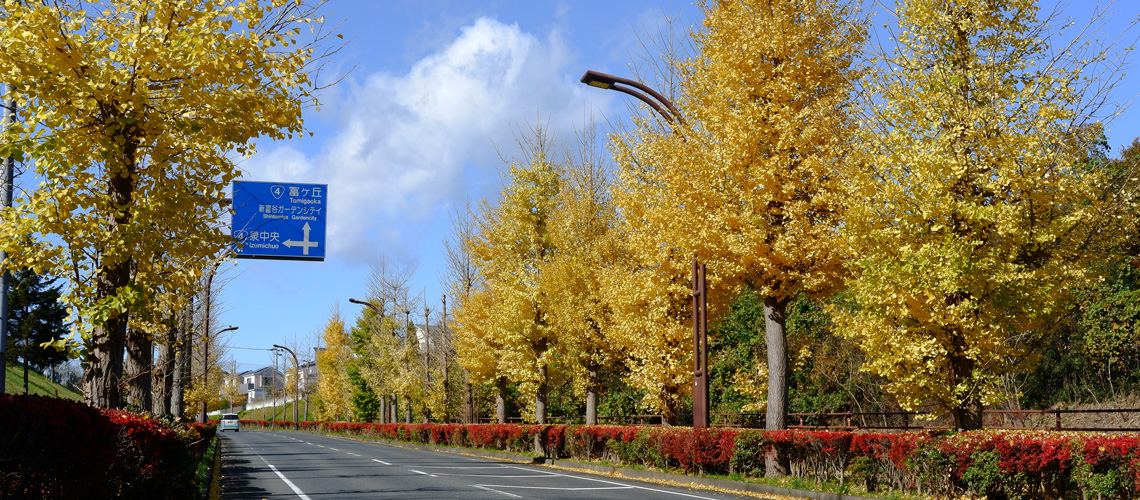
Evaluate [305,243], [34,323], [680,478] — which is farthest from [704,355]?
[34,323]

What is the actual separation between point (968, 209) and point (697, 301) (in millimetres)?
6827

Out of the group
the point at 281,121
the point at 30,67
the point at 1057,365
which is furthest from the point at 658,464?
the point at 1057,365

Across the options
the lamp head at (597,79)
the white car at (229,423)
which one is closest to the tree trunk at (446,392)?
the lamp head at (597,79)

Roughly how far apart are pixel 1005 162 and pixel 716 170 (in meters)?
5.17

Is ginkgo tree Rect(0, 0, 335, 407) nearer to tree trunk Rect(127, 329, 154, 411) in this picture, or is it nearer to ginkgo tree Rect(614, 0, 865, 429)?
tree trunk Rect(127, 329, 154, 411)

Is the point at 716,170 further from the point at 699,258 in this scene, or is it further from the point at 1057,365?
the point at 1057,365

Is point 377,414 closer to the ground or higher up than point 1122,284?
closer to the ground

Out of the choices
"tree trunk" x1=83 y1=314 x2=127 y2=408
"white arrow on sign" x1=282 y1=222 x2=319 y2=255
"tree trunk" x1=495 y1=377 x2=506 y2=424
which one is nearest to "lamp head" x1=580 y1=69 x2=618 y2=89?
"white arrow on sign" x1=282 y1=222 x2=319 y2=255

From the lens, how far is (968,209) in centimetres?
1112

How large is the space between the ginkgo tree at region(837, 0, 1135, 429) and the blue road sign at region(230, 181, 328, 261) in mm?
9689

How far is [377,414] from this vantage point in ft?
218

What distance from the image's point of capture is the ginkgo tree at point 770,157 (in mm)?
14875

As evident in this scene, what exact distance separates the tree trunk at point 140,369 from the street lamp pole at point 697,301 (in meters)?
9.11

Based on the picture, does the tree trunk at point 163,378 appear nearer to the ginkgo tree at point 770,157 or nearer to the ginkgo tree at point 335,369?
the ginkgo tree at point 770,157
